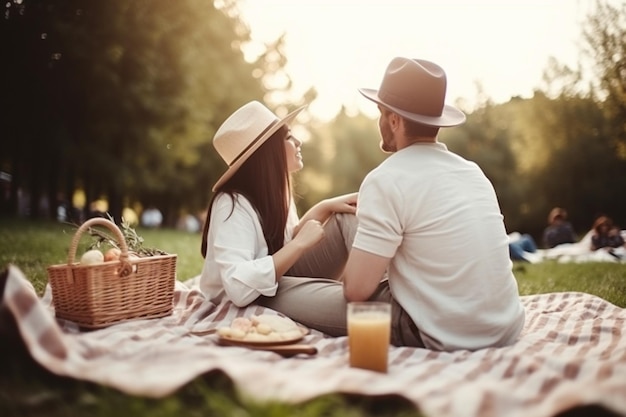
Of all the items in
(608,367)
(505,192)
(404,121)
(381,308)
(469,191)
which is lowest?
(505,192)

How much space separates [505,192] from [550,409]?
27027 mm

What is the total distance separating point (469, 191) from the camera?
3.02 metres

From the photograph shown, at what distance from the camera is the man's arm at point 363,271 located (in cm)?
294

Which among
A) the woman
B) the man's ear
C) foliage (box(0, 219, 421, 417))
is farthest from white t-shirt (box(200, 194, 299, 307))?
foliage (box(0, 219, 421, 417))

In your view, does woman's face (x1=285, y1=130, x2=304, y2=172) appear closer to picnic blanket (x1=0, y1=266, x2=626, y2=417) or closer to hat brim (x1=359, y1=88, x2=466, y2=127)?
hat brim (x1=359, y1=88, x2=466, y2=127)

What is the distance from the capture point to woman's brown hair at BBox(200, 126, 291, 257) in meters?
3.86

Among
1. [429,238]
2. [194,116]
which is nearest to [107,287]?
[429,238]

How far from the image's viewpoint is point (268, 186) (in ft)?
12.7

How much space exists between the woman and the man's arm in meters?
0.54

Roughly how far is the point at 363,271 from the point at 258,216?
1.06 m

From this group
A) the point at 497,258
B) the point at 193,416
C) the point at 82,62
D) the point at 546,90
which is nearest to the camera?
the point at 193,416

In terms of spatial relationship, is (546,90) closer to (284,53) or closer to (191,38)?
(284,53)

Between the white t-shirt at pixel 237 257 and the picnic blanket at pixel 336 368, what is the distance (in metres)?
0.38

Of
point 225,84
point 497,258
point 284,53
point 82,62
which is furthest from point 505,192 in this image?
point 497,258
